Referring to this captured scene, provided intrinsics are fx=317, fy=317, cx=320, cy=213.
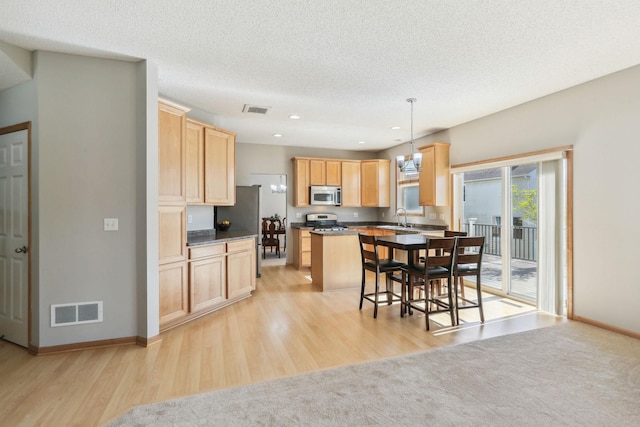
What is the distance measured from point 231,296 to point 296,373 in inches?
79.7

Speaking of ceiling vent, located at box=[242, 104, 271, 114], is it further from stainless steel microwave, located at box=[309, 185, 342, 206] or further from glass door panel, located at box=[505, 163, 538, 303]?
glass door panel, located at box=[505, 163, 538, 303]

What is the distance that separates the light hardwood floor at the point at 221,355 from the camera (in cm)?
212

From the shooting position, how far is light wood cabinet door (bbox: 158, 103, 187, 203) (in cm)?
328

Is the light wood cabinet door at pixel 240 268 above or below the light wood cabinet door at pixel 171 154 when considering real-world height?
below

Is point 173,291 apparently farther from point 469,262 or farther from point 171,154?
point 469,262

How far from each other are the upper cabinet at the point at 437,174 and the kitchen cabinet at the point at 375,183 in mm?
1724

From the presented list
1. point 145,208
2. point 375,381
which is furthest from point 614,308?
point 145,208

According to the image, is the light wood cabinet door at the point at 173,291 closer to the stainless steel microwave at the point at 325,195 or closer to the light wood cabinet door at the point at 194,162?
the light wood cabinet door at the point at 194,162

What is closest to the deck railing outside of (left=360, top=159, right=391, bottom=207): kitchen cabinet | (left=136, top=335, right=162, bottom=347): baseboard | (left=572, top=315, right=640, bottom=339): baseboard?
(left=572, top=315, right=640, bottom=339): baseboard

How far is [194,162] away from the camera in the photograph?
3.96 meters

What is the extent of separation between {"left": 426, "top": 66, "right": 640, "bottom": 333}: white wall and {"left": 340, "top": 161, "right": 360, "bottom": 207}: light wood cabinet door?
12.6ft

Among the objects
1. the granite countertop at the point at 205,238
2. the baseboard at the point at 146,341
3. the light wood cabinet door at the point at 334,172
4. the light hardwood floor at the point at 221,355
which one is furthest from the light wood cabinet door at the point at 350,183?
the baseboard at the point at 146,341

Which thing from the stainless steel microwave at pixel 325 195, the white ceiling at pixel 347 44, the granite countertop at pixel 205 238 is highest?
the white ceiling at pixel 347 44

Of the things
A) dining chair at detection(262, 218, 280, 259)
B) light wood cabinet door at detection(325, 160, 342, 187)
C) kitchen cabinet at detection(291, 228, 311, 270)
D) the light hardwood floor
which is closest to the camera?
the light hardwood floor
